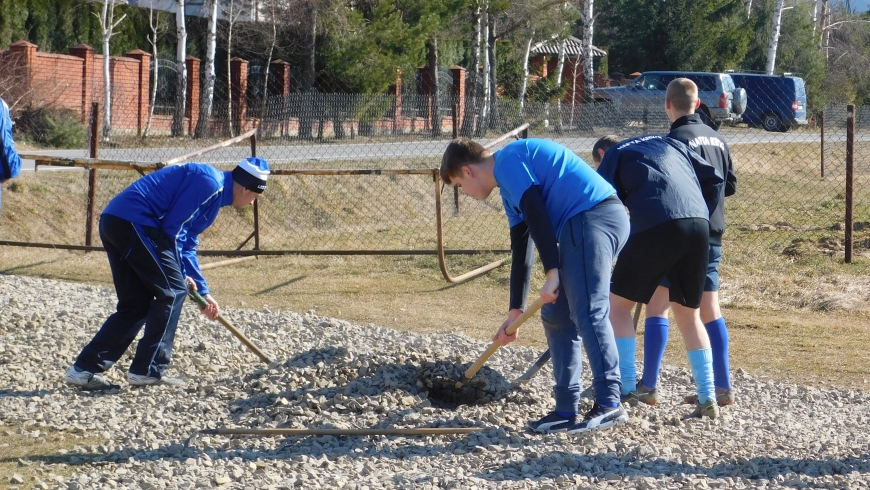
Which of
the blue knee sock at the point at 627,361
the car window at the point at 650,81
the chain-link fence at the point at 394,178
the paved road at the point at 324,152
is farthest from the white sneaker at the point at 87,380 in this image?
the car window at the point at 650,81

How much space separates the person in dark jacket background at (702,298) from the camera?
4.91m

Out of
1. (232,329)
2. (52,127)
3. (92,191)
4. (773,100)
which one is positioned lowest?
(232,329)

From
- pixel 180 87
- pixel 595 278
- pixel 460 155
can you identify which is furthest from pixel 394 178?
pixel 595 278

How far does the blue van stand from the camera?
25.2 m

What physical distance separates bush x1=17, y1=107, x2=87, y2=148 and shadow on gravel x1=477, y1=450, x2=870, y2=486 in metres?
16.5

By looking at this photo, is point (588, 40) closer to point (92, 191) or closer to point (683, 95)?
point (92, 191)

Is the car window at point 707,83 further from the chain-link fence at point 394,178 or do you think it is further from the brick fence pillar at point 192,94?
the brick fence pillar at point 192,94

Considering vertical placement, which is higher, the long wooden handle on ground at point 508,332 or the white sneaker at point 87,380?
the long wooden handle on ground at point 508,332

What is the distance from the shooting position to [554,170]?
4.18 m

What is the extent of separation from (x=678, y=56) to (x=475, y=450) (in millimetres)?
35579

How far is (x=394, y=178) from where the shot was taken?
1678cm

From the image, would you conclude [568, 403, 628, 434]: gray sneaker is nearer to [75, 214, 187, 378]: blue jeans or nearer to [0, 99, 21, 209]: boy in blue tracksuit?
[75, 214, 187, 378]: blue jeans

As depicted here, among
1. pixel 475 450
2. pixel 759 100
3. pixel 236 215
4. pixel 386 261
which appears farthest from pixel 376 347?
pixel 759 100

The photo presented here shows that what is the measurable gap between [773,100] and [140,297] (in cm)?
2453
